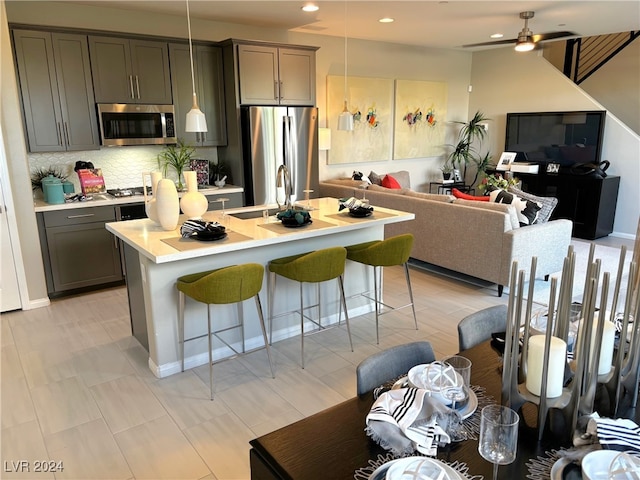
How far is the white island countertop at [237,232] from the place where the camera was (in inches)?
110

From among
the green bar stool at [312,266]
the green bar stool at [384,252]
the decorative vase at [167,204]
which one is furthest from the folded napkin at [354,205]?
the decorative vase at [167,204]

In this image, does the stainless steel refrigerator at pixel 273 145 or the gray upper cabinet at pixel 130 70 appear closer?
the gray upper cabinet at pixel 130 70

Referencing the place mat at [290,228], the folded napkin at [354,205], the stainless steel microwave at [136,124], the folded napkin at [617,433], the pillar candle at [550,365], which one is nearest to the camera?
the folded napkin at [617,433]

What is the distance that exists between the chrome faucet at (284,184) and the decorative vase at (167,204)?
74 cm

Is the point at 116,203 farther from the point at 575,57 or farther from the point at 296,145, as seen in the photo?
the point at 575,57

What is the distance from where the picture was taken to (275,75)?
18.1 feet

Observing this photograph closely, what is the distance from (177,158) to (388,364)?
4.42 meters

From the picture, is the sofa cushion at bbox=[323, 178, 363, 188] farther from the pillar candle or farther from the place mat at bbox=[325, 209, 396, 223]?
the pillar candle

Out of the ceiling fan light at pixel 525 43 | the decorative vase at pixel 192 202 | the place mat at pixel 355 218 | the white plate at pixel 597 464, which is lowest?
the white plate at pixel 597 464

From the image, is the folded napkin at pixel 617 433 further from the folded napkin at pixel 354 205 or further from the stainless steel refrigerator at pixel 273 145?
the stainless steel refrigerator at pixel 273 145

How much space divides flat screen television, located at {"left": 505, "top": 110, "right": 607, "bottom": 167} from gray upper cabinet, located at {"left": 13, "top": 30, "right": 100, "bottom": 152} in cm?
640

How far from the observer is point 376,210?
4016mm

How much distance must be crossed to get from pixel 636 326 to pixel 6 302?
4730mm

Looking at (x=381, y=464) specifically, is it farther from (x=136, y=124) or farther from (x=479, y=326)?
(x=136, y=124)
